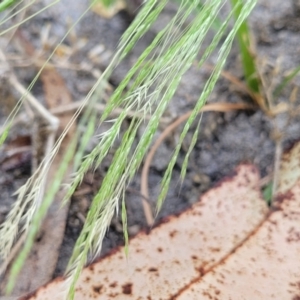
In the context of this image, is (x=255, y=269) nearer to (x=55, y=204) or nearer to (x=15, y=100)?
(x=55, y=204)

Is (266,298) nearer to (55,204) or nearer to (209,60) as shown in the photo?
(55,204)

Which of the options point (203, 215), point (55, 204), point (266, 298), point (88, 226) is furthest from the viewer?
point (55, 204)

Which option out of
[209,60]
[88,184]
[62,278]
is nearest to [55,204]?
[88,184]

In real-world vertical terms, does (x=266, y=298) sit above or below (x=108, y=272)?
below

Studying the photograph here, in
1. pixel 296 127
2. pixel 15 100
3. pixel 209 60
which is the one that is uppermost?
pixel 15 100

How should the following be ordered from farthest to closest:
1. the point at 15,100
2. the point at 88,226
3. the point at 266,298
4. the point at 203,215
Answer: the point at 15,100
the point at 203,215
the point at 266,298
the point at 88,226

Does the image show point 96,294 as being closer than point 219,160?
Yes

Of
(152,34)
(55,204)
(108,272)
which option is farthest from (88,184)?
(152,34)
